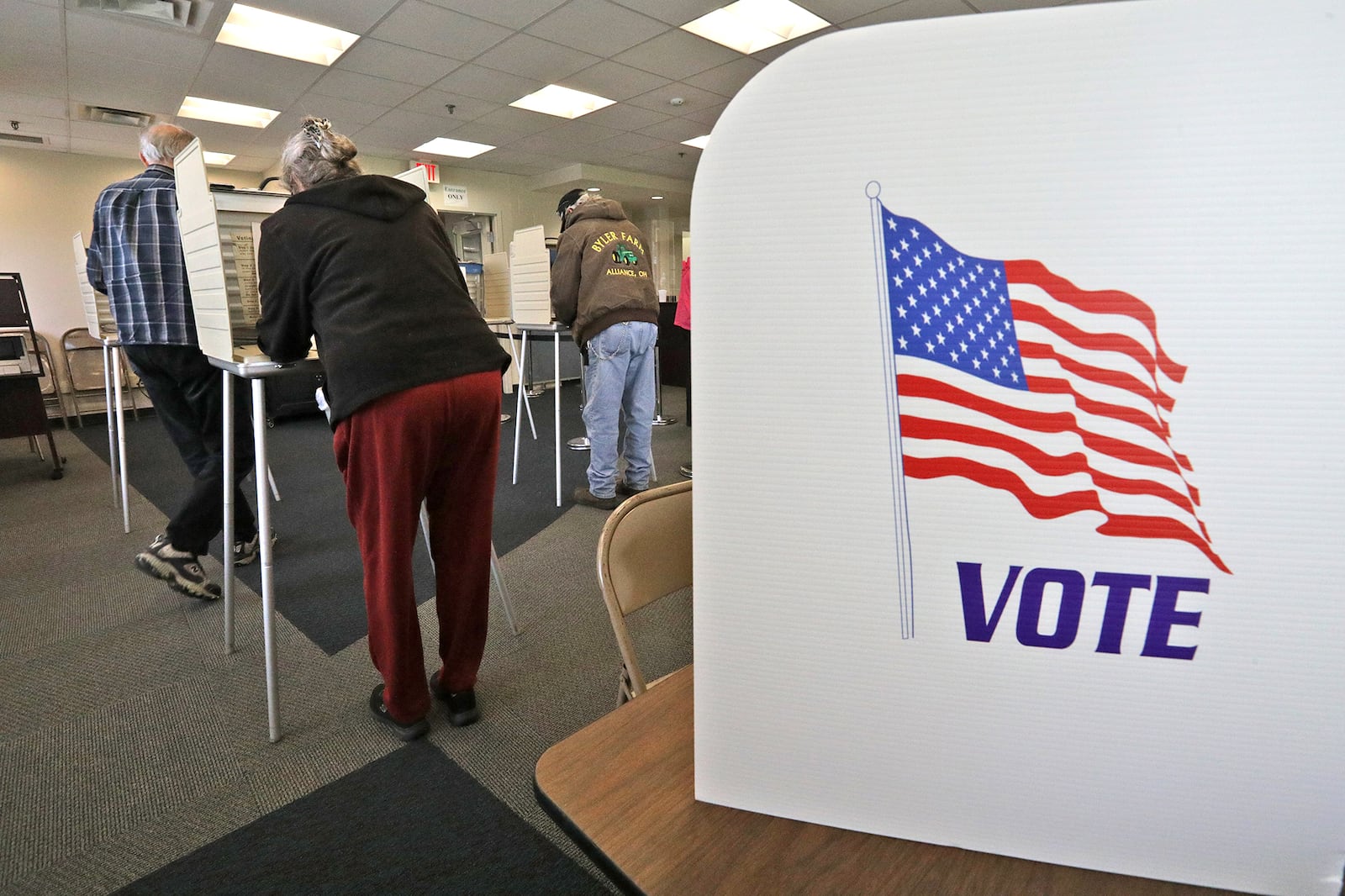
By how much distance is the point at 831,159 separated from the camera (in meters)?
0.36

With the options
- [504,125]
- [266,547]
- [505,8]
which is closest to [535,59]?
[505,8]

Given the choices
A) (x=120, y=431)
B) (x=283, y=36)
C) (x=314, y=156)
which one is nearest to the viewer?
(x=314, y=156)

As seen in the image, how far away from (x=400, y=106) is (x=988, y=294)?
5930 mm

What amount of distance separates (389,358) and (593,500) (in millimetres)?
1955

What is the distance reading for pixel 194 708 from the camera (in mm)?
1602

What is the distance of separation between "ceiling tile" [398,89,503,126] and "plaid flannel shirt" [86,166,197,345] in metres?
3.35

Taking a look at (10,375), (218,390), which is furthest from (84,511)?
(218,390)

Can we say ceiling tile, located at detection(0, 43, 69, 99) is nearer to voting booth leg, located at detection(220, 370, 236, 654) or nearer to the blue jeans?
the blue jeans

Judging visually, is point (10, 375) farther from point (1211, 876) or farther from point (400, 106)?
point (1211, 876)

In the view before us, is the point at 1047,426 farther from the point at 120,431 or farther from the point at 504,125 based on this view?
the point at 504,125

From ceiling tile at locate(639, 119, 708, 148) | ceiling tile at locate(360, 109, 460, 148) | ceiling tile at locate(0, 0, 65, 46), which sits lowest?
ceiling tile at locate(0, 0, 65, 46)

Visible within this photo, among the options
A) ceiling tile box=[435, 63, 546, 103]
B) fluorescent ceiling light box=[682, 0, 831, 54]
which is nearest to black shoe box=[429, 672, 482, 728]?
fluorescent ceiling light box=[682, 0, 831, 54]

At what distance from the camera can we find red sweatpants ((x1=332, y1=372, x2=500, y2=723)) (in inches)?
49.4

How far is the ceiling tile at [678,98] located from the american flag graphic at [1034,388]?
5.06m
